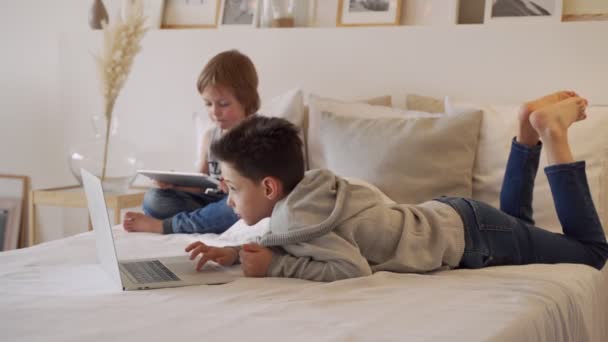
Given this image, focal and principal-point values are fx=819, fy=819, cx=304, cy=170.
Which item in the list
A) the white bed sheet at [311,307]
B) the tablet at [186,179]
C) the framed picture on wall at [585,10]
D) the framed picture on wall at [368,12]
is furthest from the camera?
the framed picture on wall at [368,12]

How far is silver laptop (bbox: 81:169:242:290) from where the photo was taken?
5.46 ft

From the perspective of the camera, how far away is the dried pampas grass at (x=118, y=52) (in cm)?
315

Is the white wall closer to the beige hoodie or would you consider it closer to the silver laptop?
the beige hoodie

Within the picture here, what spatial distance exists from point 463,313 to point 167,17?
7.94 ft

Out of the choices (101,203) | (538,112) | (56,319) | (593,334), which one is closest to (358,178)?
(538,112)

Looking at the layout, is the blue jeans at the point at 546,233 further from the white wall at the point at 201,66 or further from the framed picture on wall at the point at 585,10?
the framed picture on wall at the point at 585,10

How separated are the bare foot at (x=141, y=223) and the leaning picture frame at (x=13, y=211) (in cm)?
141

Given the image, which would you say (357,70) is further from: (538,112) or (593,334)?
(593,334)

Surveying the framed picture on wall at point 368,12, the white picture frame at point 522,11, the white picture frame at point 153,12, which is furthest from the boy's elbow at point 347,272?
the white picture frame at point 153,12

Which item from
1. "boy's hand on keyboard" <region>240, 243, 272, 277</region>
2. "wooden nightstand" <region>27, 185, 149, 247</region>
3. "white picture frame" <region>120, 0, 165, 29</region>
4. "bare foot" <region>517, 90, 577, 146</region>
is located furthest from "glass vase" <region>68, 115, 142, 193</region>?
"bare foot" <region>517, 90, 577, 146</region>

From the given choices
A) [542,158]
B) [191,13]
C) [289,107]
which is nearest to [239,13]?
[191,13]

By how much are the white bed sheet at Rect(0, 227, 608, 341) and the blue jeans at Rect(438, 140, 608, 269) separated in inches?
2.4

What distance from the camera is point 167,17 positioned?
3.52 m

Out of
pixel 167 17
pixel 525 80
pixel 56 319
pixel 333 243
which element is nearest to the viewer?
pixel 56 319
